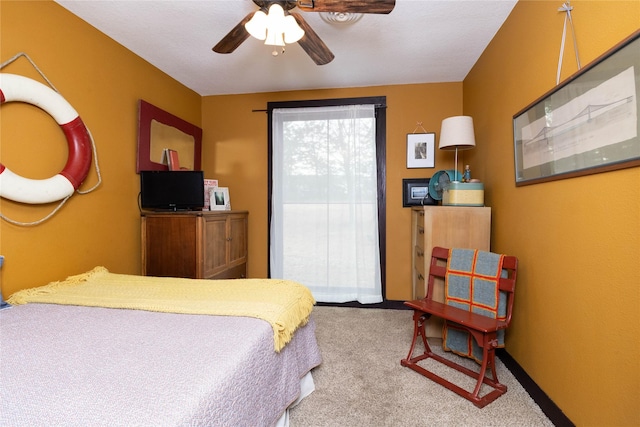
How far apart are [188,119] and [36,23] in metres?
1.61

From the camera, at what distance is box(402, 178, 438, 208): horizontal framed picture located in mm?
3307

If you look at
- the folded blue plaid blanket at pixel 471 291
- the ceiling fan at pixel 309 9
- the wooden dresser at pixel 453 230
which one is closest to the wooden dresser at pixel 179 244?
the ceiling fan at pixel 309 9

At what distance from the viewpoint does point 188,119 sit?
346 centimetres

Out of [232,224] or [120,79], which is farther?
[232,224]

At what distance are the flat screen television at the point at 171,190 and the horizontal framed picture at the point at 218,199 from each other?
1.16ft

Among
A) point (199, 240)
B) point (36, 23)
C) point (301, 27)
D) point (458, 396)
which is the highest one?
point (36, 23)

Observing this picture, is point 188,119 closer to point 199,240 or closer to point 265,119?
point 265,119

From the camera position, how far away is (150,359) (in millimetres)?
1026

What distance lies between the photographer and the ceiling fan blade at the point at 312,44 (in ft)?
5.50

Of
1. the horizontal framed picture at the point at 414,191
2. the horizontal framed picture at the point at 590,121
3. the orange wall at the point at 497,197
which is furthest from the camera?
the horizontal framed picture at the point at 414,191

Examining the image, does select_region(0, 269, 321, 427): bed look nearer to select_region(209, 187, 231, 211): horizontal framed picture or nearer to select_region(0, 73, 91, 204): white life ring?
select_region(0, 73, 91, 204): white life ring

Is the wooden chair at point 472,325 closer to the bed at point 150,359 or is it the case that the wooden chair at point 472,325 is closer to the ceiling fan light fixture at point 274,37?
the bed at point 150,359

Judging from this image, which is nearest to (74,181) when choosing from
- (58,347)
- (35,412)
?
(58,347)

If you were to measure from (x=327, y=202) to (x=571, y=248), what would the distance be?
2.30 m
